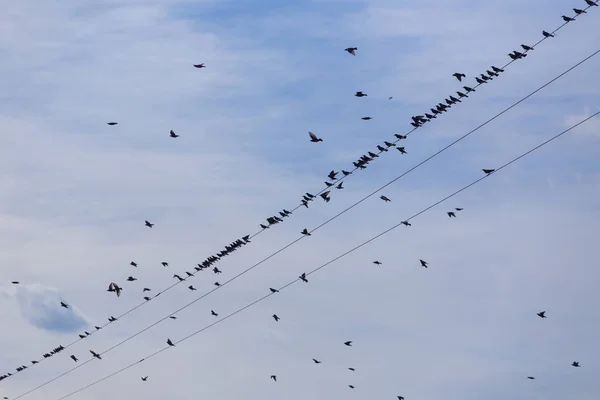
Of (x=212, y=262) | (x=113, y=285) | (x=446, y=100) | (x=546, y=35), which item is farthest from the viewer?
(x=212, y=262)

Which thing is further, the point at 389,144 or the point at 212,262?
the point at 212,262

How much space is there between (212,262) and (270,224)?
5835 millimetres

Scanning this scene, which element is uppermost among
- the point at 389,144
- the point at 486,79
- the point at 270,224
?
the point at 486,79

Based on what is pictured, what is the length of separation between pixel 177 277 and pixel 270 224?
23.0 ft

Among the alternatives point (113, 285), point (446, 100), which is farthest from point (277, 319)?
point (446, 100)

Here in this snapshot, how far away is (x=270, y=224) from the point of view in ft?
283

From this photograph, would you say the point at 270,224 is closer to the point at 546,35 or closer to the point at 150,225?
the point at 150,225

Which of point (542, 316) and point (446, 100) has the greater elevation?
point (446, 100)

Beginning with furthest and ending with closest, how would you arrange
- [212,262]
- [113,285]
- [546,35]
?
[212,262] → [113,285] → [546,35]

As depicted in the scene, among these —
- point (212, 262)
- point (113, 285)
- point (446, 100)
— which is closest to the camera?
point (446, 100)

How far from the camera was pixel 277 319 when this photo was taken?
92.1 metres

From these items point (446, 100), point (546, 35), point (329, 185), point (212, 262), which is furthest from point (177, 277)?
point (546, 35)

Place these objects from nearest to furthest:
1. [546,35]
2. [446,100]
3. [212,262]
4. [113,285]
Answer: [546,35] → [446,100] → [113,285] → [212,262]

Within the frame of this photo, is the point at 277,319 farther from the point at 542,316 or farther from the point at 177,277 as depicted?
the point at 542,316
